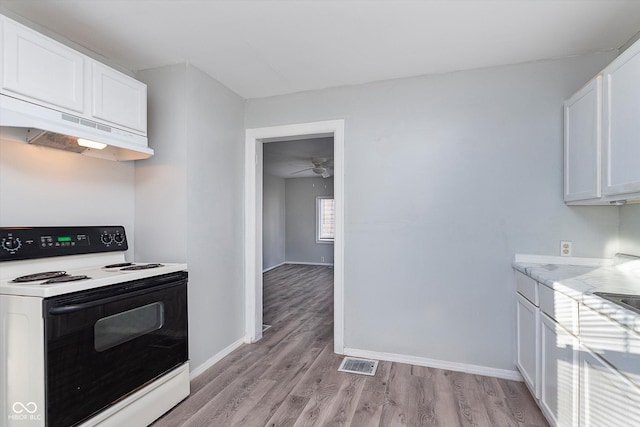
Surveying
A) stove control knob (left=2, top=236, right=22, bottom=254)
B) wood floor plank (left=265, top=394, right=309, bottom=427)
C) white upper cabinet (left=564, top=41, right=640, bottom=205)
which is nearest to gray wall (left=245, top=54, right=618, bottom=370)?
white upper cabinet (left=564, top=41, right=640, bottom=205)

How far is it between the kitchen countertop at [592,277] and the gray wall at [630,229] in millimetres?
59

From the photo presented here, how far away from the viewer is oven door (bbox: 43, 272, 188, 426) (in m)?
1.38

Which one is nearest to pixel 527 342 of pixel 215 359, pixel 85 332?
pixel 215 359

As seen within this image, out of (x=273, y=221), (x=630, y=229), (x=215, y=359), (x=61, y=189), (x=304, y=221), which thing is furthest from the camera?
(x=304, y=221)

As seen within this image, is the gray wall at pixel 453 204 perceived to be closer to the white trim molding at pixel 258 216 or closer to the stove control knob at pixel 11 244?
the white trim molding at pixel 258 216

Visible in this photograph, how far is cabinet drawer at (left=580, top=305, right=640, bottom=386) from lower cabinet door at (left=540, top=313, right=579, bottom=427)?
0.44ft

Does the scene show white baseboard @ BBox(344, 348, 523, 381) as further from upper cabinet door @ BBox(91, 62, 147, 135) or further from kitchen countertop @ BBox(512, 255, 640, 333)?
upper cabinet door @ BBox(91, 62, 147, 135)

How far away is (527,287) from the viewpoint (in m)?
2.10

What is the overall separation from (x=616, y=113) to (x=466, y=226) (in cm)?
112

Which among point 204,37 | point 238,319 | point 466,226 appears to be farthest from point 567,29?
point 238,319

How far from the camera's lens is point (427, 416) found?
1.95m

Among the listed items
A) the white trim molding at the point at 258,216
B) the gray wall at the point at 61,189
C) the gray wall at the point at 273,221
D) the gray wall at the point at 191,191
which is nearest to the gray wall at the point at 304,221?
the gray wall at the point at 273,221

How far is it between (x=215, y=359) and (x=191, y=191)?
1.44 m

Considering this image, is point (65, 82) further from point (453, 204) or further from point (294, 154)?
point (294, 154)
